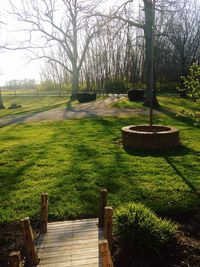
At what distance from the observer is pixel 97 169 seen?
6.30 m

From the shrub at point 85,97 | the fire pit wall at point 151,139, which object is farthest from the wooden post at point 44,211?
the shrub at point 85,97

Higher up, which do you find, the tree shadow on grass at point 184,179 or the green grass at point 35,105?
the tree shadow on grass at point 184,179

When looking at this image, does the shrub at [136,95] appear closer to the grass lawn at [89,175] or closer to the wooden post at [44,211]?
the grass lawn at [89,175]

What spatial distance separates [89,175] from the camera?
5.91m

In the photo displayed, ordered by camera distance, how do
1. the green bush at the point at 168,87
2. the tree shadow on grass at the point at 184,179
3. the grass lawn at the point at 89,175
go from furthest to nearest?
the green bush at the point at 168,87, the tree shadow on grass at the point at 184,179, the grass lawn at the point at 89,175

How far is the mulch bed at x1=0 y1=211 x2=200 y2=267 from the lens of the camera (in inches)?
117

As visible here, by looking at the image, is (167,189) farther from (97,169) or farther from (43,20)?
(43,20)

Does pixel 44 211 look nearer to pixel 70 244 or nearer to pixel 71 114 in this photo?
pixel 70 244

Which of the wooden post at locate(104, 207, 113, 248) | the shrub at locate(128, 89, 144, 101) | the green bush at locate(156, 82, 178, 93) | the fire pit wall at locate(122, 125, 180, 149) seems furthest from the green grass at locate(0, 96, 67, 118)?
the wooden post at locate(104, 207, 113, 248)

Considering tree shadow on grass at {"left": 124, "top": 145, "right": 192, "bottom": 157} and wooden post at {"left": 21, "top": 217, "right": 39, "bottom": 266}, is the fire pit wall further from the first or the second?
wooden post at {"left": 21, "top": 217, "right": 39, "bottom": 266}

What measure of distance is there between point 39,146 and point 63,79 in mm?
50576

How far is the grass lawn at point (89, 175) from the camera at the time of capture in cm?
462

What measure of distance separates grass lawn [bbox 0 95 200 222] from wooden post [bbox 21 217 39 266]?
4.25 ft

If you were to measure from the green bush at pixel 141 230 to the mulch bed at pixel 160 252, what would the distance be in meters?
0.10
